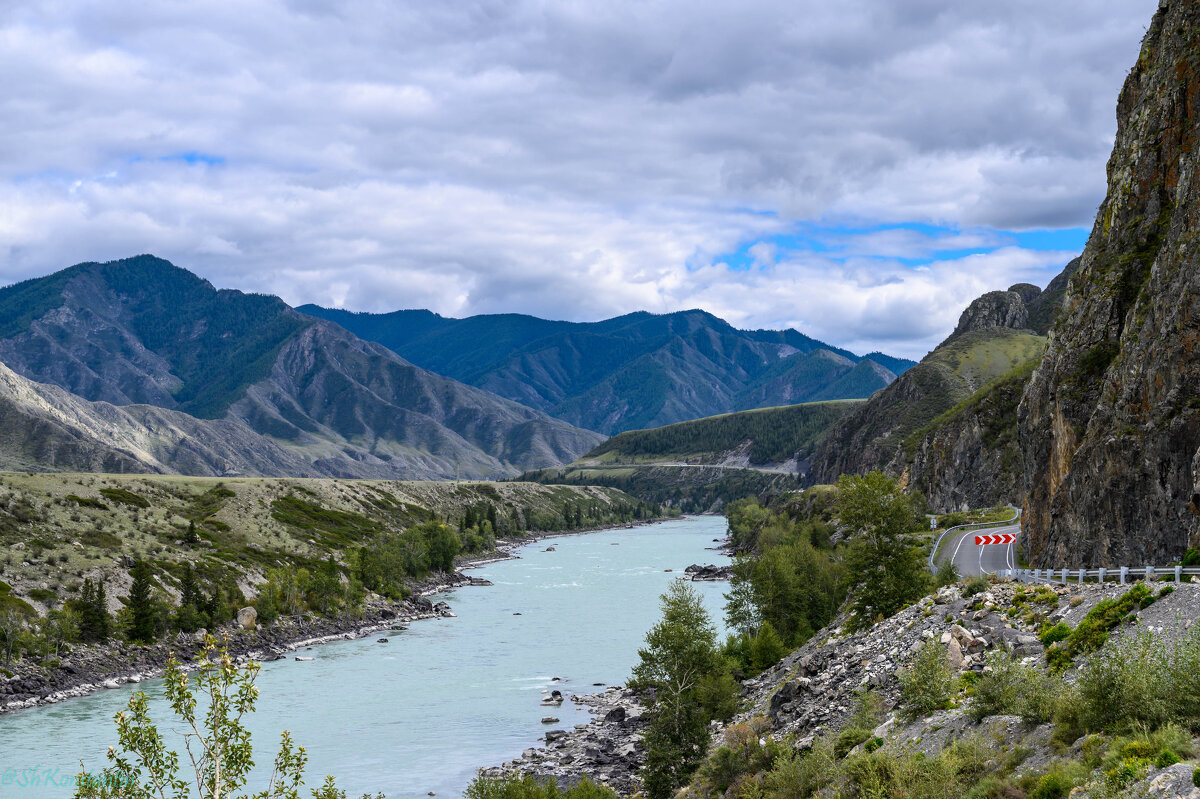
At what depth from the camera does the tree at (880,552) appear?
4809cm

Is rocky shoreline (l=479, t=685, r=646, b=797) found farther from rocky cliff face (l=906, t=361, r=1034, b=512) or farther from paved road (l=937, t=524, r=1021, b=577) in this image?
rocky cliff face (l=906, t=361, r=1034, b=512)

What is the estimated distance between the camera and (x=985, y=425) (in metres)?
137

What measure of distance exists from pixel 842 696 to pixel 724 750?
17.2 feet

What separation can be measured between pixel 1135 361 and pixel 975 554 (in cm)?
2315

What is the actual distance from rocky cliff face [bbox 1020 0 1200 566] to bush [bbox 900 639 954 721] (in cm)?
1939

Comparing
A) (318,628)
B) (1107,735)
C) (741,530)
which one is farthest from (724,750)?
(741,530)

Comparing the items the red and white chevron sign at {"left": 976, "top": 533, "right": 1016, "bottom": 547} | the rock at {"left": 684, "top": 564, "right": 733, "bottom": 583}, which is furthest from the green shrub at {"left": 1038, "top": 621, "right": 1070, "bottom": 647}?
the rock at {"left": 684, "top": 564, "right": 733, "bottom": 583}

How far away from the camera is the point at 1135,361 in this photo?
5012cm

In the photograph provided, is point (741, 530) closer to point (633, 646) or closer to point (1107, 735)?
point (633, 646)

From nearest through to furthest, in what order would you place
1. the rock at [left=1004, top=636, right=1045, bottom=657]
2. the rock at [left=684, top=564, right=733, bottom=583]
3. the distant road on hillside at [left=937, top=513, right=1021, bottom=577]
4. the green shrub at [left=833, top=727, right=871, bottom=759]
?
the green shrub at [left=833, top=727, right=871, bottom=759]
the rock at [left=1004, top=636, right=1045, bottom=657]
the distant road on hillside at [left=937, top=513, right=1021, bottom=577]
the rock at [left=684, top=564, right=733, bottom=583]

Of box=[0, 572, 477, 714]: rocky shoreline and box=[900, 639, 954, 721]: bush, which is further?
box=[0, 572, 477, 714]: rocky shoreline

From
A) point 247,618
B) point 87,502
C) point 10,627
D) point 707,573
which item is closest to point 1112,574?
point 10,627

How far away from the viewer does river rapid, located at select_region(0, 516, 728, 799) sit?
52.9 m

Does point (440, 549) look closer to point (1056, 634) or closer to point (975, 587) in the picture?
point (975, 587)
